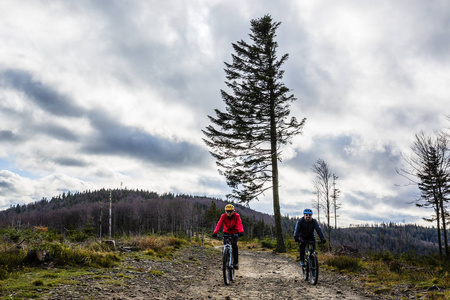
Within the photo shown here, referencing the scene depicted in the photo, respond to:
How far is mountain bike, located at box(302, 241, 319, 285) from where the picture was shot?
7.94 m

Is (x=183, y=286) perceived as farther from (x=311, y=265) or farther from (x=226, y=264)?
(x=311, y=265)

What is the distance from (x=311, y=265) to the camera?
820cm

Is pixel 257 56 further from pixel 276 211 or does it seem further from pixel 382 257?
pixel 382 257

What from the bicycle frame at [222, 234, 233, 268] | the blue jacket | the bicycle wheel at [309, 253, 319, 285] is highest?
the blue jacket

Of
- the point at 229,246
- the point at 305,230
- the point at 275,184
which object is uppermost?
the point at 275,184

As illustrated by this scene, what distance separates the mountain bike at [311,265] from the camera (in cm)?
794

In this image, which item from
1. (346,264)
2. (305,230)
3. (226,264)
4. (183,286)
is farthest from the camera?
(346,264)

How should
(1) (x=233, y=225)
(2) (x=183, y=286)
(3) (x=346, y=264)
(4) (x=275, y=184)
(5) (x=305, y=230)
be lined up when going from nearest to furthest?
(2) (x=183, y=286) < (1) (x=233, y=225) < (5) (x=305, y=230) < (3) (x=346, y=264) < (4) (x=275, y=184)

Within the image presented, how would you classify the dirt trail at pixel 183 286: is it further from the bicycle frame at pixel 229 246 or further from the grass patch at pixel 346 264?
the grass patch at pixel 346 264

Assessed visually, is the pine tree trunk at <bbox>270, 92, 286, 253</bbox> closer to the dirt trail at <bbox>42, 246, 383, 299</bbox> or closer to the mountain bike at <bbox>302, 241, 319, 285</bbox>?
the dirt trail at <bbox>42, 246, 383, 299</bbox>

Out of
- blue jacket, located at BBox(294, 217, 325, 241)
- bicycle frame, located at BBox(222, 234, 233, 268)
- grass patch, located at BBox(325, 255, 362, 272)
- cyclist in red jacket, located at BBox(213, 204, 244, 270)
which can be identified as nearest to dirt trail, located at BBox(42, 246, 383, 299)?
bicycle frame, located at BBox(222, 234, 233, 268)

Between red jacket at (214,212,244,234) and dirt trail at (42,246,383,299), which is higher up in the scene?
→ red jacket at (214,212,244,234)

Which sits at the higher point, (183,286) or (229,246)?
(229,246)

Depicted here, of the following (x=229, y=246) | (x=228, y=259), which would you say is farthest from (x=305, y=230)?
(x=228, y=259)
